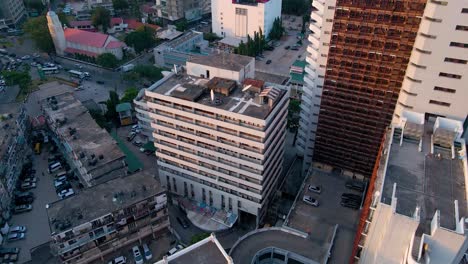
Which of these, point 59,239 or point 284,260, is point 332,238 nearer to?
point 284,260

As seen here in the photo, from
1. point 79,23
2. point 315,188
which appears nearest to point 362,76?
point 315,188

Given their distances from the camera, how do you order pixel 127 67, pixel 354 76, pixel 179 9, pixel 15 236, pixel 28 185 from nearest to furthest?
1. pixel 354 76
2. pixel 15 236
3. pixel 28 185
4. pixel 127 67
5. pixel 179 9

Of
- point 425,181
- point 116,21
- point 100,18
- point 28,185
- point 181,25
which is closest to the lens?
point 425,181

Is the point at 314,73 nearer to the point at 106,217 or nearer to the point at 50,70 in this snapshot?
the point at 106,217

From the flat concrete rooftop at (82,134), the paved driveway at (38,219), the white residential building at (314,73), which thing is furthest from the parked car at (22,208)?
the white residential building at (314,73)

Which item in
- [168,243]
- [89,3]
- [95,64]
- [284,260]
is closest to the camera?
[284,260]

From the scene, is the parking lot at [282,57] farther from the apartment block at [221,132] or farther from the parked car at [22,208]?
the parked car at [22,208]

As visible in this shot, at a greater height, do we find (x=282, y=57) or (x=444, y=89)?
(x=444, y=89)

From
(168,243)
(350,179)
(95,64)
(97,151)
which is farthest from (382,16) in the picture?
(95,64)
